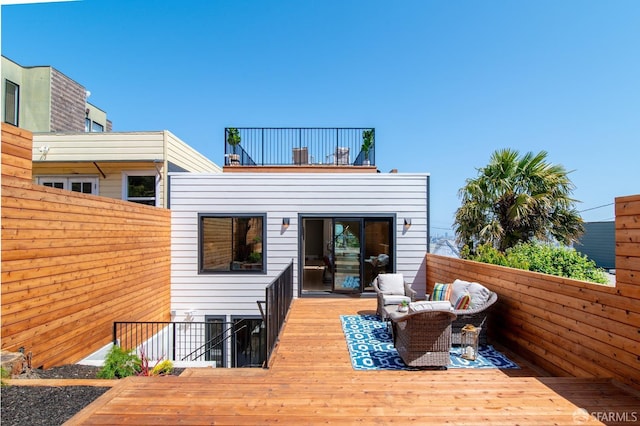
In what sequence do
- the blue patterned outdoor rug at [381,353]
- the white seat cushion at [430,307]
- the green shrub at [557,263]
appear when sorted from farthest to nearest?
the green shrub at [557,263] < the blue patterned outdoor rug at [381,353] < the white seat cushion at [430,307]

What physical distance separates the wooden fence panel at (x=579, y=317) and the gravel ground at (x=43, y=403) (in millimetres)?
4693

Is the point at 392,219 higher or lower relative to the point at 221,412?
higher

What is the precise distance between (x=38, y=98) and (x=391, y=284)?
12336 mm

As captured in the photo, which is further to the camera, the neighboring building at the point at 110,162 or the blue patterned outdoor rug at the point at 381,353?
the neighboring building at the point at 110,162

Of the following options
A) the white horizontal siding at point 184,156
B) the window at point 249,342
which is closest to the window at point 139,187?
the white horizontal siding at point 184,156

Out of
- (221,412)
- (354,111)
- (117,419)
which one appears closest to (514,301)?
(221,412)

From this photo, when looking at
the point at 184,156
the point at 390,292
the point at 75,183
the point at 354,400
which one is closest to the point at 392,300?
the point at 390,292

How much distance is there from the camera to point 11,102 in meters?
9.57

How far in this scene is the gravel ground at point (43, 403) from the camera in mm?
2447

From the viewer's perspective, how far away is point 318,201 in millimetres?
7770

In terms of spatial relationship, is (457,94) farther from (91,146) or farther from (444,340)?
(91,146)

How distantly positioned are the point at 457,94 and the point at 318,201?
7177mm

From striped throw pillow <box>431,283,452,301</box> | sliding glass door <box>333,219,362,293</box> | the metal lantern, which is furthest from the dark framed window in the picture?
the metal lantern

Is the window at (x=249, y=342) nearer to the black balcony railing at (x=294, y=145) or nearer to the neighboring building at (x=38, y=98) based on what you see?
the black balcony railing at (x=294, y=145)
